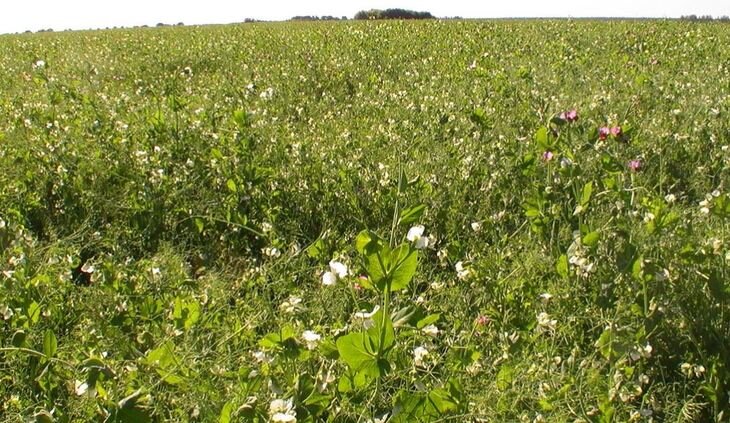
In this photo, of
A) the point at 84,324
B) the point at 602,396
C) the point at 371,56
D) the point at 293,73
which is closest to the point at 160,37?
the point at 371,56

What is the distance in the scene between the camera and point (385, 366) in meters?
1.67

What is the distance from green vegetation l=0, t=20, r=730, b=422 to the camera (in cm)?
205

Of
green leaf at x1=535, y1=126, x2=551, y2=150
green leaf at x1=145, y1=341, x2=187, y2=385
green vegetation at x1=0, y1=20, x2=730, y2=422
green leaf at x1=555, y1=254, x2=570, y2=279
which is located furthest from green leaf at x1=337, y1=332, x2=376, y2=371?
green leaf at x1=535, y1=126, x2=551, y2=150

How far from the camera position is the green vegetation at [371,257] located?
→ 2.05 metres

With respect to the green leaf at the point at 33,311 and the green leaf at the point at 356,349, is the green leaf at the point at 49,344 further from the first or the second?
the green leaf at the point at 356,349

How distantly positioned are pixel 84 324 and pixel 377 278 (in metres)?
1.54

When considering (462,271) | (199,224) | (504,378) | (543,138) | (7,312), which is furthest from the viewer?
(199,224)

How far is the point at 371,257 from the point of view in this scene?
5.22 feet

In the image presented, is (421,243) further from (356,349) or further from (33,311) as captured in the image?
(33,311)

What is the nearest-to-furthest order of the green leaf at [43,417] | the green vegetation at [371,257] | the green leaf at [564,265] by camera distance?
1. the green leaf at [43,417]
2. the green vegetation at [371,257]
3. the green leaf at [564,265]

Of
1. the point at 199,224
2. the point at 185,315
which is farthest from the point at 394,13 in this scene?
the point at 185,315

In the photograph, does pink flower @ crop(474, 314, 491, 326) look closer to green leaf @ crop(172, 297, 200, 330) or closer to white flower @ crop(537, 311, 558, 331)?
white flower @ crop(537, 311, 558, 331)

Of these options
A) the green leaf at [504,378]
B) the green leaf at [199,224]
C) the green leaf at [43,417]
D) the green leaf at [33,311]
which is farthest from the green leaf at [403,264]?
the green leaf at [199,224]

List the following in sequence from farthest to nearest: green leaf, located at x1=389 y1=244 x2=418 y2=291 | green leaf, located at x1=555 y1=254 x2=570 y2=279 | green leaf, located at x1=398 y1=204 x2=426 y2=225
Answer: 1. green leaf, located at x1=555 y1=254 x2=570 y2=279
2. green leaf, located at x1=398 y1=204 x2=426 y2=225
3. green leaf, located at x1=389 y1=244 x2=418 y2=291
